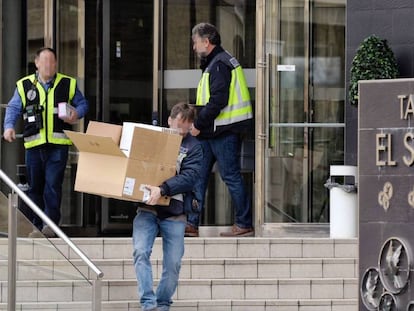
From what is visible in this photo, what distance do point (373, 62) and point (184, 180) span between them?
296cm

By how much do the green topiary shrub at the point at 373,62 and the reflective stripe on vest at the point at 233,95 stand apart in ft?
3.40

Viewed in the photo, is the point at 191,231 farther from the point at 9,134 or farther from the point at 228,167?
the point at 9,134

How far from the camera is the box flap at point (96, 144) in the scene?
338 inches

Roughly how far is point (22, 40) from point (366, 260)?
6.10m

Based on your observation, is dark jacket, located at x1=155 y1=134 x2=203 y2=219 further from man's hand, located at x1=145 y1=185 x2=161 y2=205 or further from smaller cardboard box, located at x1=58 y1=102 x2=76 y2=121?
smaller cardboard box, located at x1=58 y1=102 x2=76 y2=121

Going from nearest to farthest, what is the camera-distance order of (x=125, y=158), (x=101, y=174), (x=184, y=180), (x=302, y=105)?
(x=125, y=158) → (x=101, y=174) → (x=184, y=180) → (x=302, y=105)

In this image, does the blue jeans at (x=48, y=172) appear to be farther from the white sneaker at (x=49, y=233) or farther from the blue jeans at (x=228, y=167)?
the white sneaker at (x=49, y=233)

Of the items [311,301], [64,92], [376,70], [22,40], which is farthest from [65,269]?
[22,40]

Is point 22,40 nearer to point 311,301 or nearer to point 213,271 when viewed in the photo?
point 213,271

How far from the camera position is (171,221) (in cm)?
905

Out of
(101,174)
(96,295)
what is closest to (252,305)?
(101,174)

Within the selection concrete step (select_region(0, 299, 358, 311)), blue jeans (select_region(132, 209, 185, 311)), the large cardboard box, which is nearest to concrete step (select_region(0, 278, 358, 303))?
concrete step (select_region(0, 299, 358, 311))

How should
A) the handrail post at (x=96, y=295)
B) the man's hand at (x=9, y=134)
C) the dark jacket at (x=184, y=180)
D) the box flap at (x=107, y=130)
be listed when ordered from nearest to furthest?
the handrail post at (x=96, y=295) → the box flap at (x=107, y=130) → the dark jacket at (x=184, y=180) → the man's hand at (x=9, y=134)

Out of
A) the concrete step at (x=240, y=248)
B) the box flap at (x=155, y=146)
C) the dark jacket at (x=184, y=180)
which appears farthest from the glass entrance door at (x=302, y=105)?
the box flap at (x=155, y=146)
